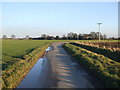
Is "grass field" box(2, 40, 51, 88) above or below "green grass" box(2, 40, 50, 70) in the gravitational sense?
above

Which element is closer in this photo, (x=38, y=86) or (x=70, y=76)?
(x=38, y=86)

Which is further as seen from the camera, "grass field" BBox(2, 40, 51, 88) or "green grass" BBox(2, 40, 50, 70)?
"green grass" BBox(2, 40, 50, 70)

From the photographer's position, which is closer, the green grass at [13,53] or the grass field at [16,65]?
the grass field at [16,65]

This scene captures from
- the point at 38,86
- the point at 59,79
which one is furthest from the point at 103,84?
the point at 38,86

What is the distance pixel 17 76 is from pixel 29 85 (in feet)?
3.58

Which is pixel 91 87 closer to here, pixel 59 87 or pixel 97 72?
pixel 59 87

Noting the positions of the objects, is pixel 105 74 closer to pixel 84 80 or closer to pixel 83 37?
pixel 84 80

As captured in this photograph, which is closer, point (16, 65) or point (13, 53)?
point (16, 65)

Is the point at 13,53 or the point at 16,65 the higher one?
the point at 16,65

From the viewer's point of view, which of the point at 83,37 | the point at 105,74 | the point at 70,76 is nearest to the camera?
the point at 105,74

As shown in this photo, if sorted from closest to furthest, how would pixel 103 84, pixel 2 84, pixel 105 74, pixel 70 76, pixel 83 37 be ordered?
pixel 2 84 → pixel 103 84 → pixel 105 74 → pixel 70 76 → pixel 83 37

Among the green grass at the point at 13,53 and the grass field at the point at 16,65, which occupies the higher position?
the grass field at the point at 16,65

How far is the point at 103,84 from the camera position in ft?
22.7

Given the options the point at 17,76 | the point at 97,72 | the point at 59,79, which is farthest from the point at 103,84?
the point at 17,76
